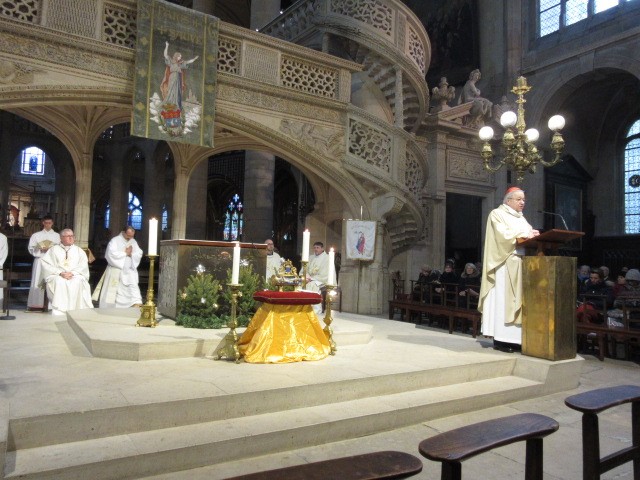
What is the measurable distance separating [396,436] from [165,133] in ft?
20.0

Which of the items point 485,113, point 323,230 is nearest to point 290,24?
point 323,230

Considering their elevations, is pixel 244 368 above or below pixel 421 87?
below

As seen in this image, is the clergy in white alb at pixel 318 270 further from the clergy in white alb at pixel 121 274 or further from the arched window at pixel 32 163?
the arched window at pixel 32 163

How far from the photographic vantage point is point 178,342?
14.3ft

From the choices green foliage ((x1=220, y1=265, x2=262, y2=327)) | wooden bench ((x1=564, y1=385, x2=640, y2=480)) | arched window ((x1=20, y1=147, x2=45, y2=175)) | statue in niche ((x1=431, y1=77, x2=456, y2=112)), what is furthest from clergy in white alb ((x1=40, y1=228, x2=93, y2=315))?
arched window ((x1=20, y1=147, x2=45, y2=175))

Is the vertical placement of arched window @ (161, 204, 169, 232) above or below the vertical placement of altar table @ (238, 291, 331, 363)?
above

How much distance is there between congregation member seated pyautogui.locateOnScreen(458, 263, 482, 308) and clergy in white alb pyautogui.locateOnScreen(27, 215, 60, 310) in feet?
22.6

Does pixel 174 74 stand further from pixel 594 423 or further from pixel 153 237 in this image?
pixel 594 423

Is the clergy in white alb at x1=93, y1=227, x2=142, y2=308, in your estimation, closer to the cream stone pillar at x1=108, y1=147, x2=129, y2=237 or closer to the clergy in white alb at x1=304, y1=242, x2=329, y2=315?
the clergy in white alb at x1=304, y1=242, x2=329, y2=315

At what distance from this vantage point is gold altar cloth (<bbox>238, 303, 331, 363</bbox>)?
431 cm

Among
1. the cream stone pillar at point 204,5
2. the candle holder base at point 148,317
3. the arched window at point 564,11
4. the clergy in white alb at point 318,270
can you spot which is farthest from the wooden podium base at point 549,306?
the cream stone pillar at point 204,5

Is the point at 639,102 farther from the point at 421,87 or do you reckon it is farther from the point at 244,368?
the point at 244,368

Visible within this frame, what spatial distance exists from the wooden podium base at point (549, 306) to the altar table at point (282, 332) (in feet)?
6.68

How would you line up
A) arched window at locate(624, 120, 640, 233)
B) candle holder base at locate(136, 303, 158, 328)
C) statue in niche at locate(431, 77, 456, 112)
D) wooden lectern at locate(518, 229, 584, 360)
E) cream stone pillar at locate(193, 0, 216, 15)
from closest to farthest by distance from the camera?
1. wooden lectern at locate(518, 229, 584, 360)
2. candle holder base at locate(136, 303, 158, 328)
3. statue in niche at locate(431, 77, 456, 112)
4. cream stone pillar at locate(193, 0, 216, 15)
5. arched window at locate(624, 120, 640, 233)
